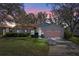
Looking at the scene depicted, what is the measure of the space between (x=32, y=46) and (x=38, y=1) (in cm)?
65

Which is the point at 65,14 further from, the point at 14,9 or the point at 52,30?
the point at 14,9

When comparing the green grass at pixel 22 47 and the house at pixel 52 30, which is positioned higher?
the house at pixel 52 30

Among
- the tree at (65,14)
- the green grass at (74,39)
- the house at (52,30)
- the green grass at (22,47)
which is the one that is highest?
the tree at (65,14)

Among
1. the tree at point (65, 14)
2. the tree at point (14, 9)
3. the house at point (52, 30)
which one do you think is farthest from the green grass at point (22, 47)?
the tree at point (65, 14)

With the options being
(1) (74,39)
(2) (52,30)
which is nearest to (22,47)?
(2) (52,30)

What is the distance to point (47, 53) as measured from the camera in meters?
19.4

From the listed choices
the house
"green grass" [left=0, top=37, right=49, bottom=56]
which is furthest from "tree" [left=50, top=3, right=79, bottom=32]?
"green grass" [left=0, top=37, right=49, bottom=56]

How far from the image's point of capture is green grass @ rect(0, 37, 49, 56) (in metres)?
19.4

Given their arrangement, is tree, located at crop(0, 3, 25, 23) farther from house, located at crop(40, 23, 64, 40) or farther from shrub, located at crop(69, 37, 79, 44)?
shrub, located at crop(69, 37, 79, 44)

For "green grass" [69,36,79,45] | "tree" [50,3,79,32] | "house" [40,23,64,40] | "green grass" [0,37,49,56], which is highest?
"tree" [50,3,79,32]

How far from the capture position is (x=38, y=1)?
19406 mm

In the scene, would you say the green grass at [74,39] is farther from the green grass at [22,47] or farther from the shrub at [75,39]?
the green grass at [22,47]

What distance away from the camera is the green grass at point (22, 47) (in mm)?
19406

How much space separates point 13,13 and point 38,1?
396 mm
